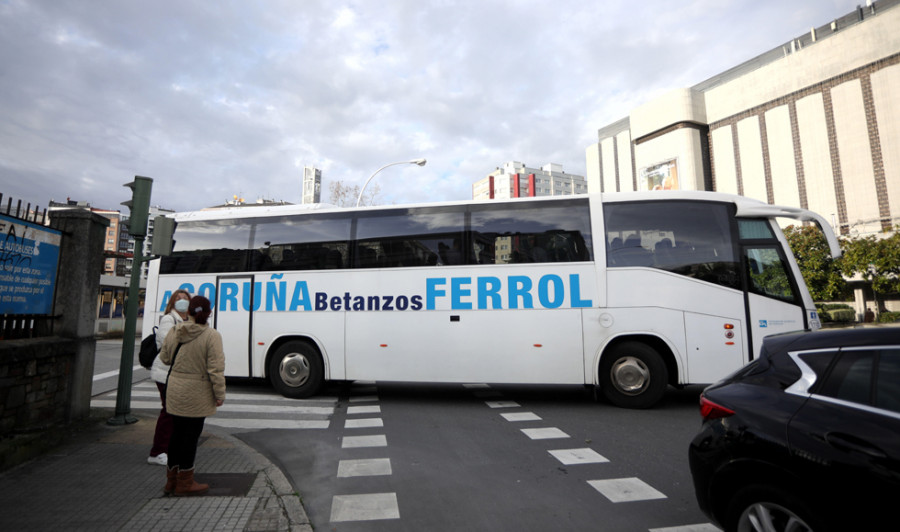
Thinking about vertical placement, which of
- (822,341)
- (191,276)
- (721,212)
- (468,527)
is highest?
(721,212)

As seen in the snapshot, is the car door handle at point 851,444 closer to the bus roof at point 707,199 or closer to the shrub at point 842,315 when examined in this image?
the bus roof at point 707,199

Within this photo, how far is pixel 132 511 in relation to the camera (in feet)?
12.5

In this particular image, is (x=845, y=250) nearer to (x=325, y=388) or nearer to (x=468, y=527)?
(x=325, y=388)

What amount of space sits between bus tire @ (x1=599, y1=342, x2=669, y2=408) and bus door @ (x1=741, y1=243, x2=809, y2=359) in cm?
144

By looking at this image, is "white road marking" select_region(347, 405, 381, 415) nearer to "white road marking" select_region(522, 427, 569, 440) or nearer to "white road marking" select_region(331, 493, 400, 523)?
"white road marking" select_region(522, 427, 569, 440)

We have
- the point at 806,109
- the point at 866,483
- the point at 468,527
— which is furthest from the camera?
the point at 806,109

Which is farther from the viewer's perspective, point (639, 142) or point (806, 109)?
point (639, 142)

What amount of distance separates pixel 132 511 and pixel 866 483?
15.4 feet

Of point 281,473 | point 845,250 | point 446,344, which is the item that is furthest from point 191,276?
point 845,250

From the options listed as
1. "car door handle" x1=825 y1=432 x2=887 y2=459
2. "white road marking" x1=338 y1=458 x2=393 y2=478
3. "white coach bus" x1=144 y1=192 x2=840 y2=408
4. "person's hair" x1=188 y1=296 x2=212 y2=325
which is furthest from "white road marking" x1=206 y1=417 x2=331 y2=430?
"car door handle" x1=825 y1=432 x2=887 y2=459

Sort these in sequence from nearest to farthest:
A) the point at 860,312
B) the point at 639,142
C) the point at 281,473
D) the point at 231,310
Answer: the point at 281,473 < the point at 231,310 < the point at 860,312 < the point at 639,142

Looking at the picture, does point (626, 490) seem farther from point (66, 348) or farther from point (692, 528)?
point (66, 348)

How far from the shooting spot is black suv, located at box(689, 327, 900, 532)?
7.24 feet

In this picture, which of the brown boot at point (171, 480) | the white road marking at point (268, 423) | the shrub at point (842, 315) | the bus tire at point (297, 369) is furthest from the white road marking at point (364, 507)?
the shrub at point (842, 315)
